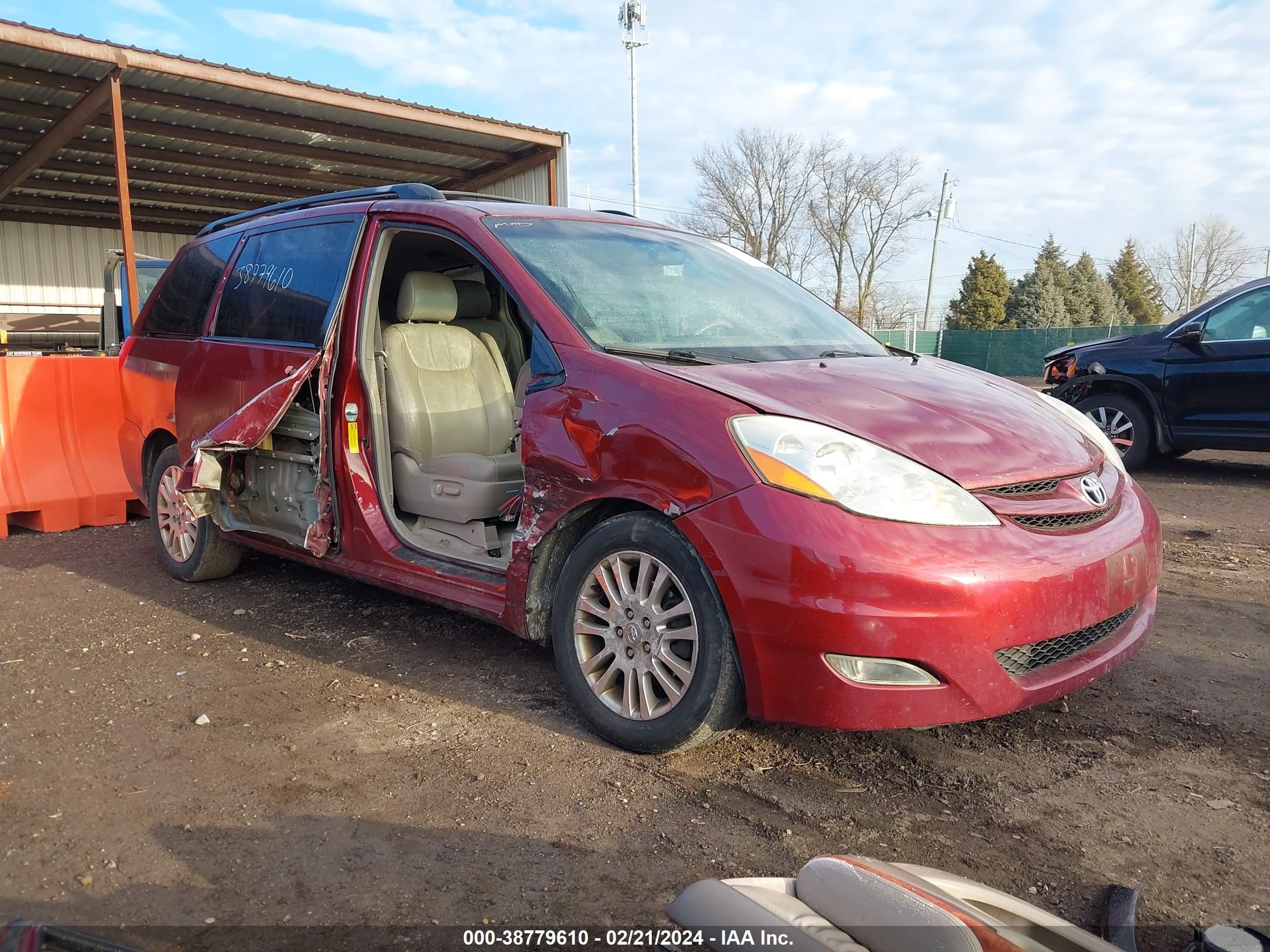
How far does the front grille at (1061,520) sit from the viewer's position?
8.94 ft

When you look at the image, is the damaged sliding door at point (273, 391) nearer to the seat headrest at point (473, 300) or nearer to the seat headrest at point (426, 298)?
the seat headrest at point (426, 298)

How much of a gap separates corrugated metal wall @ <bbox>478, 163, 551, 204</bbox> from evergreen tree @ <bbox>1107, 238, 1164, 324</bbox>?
42809 mm

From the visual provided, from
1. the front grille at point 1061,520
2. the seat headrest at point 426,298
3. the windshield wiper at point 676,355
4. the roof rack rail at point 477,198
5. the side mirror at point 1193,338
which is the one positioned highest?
the roof rack rail at point 477,198

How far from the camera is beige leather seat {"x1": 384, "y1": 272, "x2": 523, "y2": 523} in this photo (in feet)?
13.1

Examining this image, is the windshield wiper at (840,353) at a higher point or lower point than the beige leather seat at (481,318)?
lower

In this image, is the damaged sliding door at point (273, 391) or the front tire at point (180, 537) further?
the front tire at point (180, 537)

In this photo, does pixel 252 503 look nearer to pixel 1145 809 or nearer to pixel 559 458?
pixel 559 458

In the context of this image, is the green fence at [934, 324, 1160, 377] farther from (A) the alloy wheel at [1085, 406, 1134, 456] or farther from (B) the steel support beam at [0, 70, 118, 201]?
(B) the steel support beam at [0, 70, 118, 201]

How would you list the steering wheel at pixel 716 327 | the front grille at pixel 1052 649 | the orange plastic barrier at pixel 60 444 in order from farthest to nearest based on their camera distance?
the orange plastic barrier at pixel 60 444 → the steering wheel at pixel 716 327 → the front grille at pixel 1052 649

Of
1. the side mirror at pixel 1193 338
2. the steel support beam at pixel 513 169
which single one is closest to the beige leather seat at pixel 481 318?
the side mirror at pixel 1193 338

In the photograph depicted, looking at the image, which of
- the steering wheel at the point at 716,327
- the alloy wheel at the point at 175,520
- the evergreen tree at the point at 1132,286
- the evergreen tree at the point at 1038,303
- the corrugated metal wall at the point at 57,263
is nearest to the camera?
the steering wheel at the point at 716,327

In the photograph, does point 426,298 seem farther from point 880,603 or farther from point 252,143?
point 252,143

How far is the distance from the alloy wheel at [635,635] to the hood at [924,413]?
60 centimetres

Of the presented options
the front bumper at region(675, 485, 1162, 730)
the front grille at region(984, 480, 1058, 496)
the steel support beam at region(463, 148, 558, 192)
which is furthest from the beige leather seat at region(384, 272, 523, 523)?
the steel support beam at region(463, 148, 558, 192)
